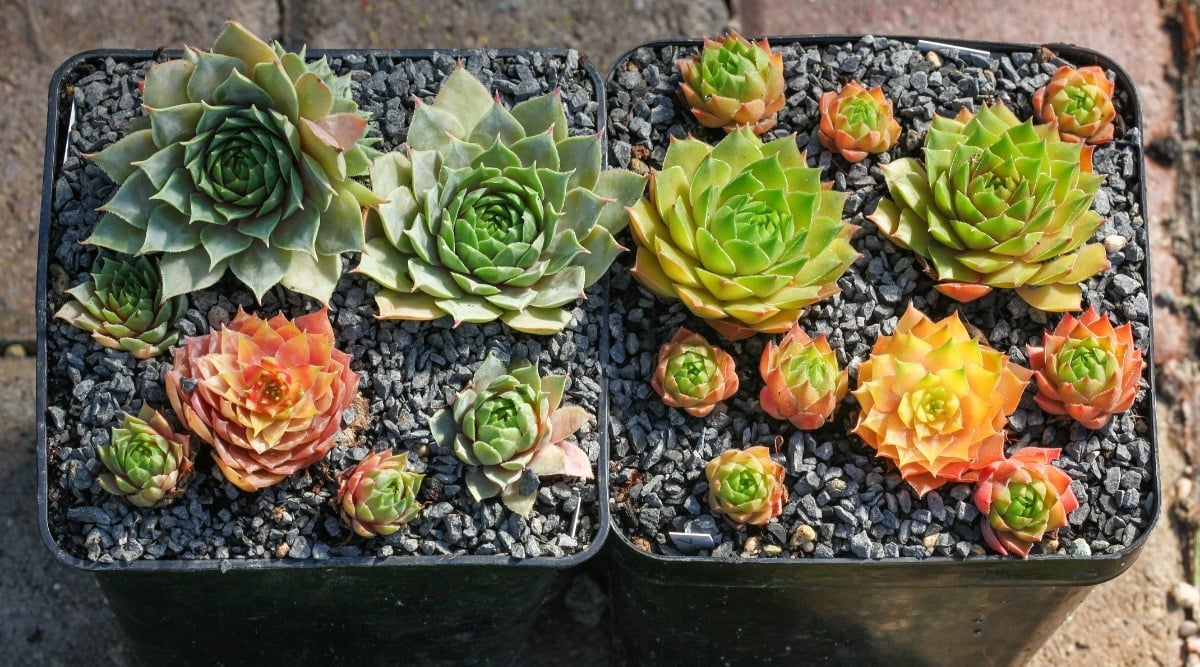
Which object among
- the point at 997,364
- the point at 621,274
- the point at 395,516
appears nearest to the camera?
the point at 395,516

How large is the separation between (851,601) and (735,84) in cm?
96

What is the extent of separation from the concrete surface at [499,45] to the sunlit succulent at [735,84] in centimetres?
96

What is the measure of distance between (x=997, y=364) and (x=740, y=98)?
2.19ft

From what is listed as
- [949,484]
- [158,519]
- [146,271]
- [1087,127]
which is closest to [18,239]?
[146,271]

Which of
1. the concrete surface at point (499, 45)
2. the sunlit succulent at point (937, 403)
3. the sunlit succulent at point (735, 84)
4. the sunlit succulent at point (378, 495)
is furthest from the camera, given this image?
the concrete surface at point (499, 45)

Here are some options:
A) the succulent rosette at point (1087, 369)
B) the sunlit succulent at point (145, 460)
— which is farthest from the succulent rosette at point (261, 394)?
the succulent rosette at point (1087, 369)

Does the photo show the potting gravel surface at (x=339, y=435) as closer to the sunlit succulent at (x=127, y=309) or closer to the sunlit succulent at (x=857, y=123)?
the sunlit succulent at (x=127, y=309)

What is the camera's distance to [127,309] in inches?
77.7

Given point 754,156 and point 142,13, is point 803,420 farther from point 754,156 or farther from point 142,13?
point 142,13

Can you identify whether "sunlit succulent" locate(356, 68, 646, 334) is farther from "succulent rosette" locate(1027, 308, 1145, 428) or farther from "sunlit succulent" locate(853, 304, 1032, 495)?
"succulent rosette" locate(1027, 308, 1145, 428)

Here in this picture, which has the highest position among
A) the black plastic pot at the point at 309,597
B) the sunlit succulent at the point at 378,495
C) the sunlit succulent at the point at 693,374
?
the sunlit succulent at the point at 693,374

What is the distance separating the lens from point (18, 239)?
2.95 meters

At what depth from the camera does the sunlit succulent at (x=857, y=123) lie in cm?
216

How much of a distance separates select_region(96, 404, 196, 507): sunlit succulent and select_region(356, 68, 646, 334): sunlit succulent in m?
0.39
